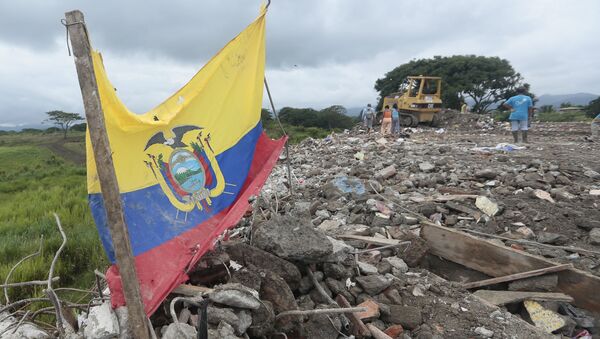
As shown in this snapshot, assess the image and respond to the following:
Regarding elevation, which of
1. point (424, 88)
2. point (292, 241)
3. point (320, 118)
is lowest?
point (292, 241)

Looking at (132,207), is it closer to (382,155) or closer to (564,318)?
(564,318)

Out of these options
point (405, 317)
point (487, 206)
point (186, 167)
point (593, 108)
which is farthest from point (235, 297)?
point (593, 108)

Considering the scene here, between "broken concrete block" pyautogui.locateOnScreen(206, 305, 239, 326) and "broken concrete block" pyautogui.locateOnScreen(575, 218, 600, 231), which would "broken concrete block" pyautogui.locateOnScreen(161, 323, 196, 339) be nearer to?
"broken concrete block" pyautogui.locateOnScreen(206, 305, 239, 326)

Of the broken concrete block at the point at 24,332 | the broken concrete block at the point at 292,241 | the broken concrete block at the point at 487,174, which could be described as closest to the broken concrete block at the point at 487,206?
the broken concrete block at the point at 487,174

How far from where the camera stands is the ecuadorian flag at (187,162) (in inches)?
80.4

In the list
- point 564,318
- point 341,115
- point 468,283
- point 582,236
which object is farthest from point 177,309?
point 341,115

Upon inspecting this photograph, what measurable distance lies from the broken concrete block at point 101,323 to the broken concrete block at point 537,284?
2.98 metres

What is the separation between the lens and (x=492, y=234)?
13.0ft

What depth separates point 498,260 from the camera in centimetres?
324

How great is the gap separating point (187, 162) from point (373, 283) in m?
1.65

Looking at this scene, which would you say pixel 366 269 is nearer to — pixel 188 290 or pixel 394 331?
pixel 394 331

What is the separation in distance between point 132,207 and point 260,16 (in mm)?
1770

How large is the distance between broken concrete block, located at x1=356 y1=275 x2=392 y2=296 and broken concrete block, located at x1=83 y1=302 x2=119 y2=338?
1717mm

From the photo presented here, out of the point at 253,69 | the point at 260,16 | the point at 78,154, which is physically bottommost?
the point at 78,154
